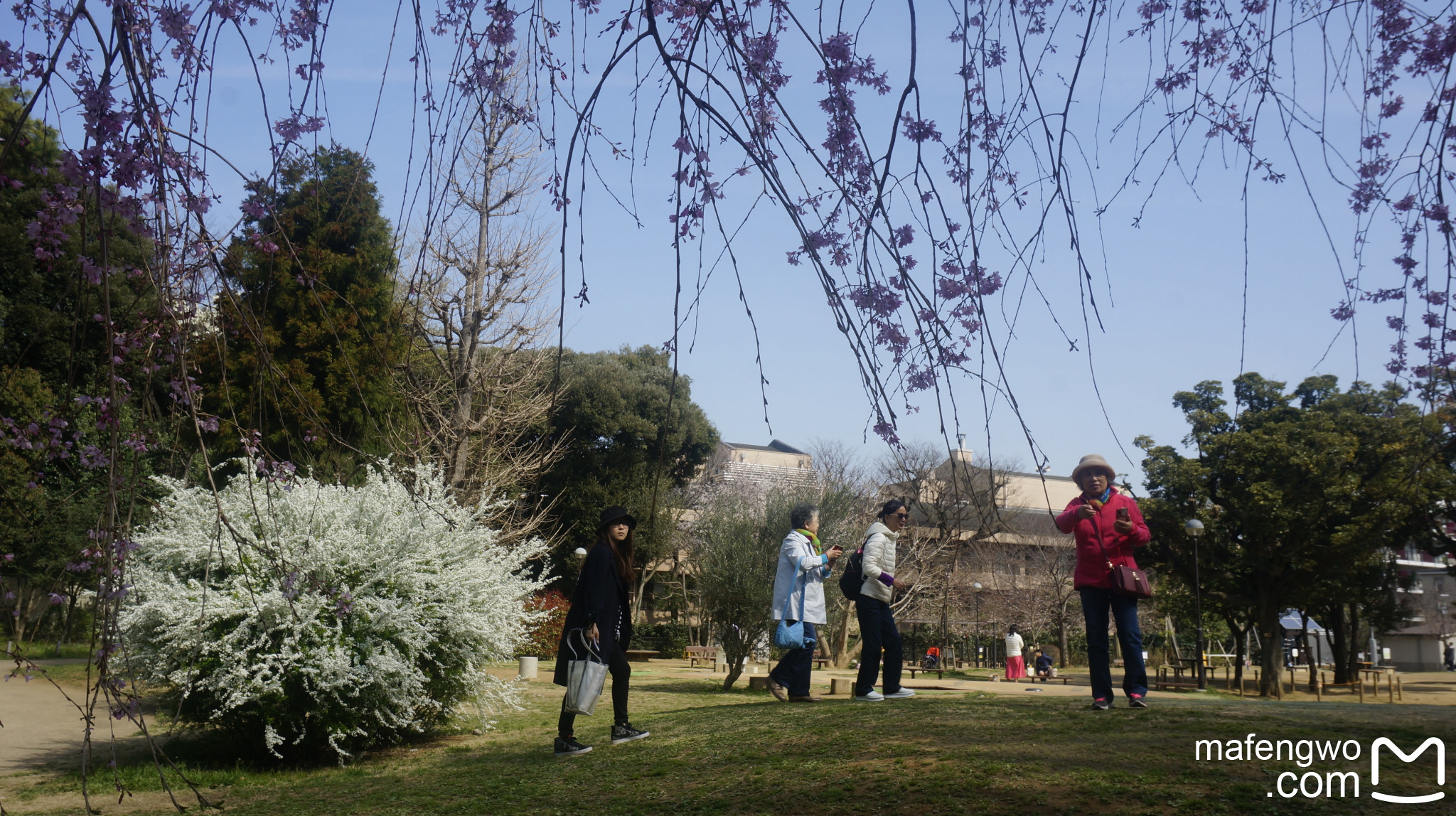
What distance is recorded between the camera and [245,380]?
16.3 meters

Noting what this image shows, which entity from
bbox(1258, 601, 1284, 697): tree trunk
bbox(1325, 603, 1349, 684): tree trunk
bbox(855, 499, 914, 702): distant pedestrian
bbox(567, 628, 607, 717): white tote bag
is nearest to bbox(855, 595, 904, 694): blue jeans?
bbox(855, 499, 914, 702): distant pedestrian

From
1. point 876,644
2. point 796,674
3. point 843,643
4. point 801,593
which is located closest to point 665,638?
point 843,643

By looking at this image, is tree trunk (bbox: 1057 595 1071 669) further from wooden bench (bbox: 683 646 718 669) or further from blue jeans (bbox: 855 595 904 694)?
blue jeans (bbox: 855 595 904 694)

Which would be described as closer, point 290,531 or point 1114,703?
point 1114,703

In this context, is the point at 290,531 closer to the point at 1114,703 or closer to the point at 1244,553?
the point at 1114,703

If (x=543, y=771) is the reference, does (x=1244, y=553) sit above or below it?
above

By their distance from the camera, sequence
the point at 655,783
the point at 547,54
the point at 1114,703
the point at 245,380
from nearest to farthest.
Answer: the point at 547,54 → the point at 655,783 → the point at 1114,703 → the point at 245,380

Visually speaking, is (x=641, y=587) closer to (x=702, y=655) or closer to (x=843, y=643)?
(x=702, y=655)

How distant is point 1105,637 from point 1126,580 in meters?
0.54

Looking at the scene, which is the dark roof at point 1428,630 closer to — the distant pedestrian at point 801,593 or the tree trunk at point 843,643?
the tree trunk at point 843,643

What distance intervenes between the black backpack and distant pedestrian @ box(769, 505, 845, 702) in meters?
0.20

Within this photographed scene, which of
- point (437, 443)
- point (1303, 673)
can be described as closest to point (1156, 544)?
→ point (437, 443)

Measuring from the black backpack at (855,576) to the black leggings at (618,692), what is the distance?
1.81m

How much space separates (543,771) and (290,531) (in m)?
3.19
